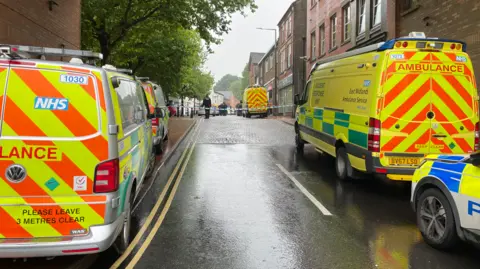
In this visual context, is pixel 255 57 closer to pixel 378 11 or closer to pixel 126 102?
pixel 378 11

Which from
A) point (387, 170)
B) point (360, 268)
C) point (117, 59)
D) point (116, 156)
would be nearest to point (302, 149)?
point (387, 170)

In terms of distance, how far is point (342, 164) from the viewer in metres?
9.03

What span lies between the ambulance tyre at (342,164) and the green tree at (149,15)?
11.3m

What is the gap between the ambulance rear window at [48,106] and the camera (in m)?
3.63

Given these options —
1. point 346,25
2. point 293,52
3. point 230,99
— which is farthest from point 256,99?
point 230,99

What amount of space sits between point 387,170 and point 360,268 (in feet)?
10.9

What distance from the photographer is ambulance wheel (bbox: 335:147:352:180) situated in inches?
345

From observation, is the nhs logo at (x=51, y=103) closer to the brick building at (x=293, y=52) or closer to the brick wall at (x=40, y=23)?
the brick wall at (x=40, y=23)

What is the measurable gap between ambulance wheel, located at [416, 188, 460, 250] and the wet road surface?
0.14m

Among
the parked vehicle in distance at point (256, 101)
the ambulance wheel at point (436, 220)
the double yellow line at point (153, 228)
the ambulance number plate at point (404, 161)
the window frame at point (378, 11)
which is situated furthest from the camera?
the parked vehicle in distance at point (256, 101)

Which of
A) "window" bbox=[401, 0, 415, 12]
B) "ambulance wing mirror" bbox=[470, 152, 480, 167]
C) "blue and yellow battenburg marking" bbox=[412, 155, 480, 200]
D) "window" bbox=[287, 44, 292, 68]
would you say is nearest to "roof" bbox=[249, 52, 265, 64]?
"window" bbox=[287, 44, 292, 68]

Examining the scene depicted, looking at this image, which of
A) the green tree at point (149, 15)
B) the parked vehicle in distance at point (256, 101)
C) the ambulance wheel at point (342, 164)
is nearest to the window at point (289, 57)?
the parked vehicle in distance at point (256, 101)

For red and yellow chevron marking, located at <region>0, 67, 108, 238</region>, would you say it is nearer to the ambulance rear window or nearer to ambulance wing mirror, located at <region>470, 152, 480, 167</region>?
the ambulance rear window

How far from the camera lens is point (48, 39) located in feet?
38.3
